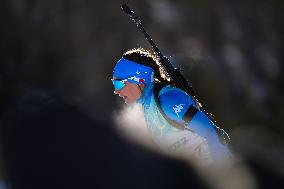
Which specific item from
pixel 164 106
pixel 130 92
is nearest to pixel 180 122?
pixel 164 106

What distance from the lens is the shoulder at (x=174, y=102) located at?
2.53m

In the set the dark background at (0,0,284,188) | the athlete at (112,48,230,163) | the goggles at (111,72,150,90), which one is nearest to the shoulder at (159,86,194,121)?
the athlete at (112,48,230,163)

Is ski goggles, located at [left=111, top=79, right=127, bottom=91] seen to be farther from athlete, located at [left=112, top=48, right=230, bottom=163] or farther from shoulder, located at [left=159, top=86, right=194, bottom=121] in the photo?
shoulder, located at [left=159, top=86, right=194, bottom=121]

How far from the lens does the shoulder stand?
8.29ft

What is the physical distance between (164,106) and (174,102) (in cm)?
6

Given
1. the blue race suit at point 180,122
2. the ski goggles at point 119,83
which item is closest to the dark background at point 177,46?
the ski goggles at point 119,83

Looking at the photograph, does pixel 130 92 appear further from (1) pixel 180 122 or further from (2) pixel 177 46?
(2) pixel 177 46


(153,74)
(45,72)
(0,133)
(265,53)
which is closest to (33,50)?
(45,72)

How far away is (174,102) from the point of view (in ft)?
8.29

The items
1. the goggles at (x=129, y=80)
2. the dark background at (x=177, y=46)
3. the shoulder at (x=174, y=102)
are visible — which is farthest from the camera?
the dark background at (x=177, y=46)

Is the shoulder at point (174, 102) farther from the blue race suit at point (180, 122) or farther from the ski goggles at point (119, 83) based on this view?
the ski goggles at point (119, 83)

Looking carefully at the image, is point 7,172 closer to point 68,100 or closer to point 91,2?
point 68,100

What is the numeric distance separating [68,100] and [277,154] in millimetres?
547

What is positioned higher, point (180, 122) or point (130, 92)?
point (130, 92)
